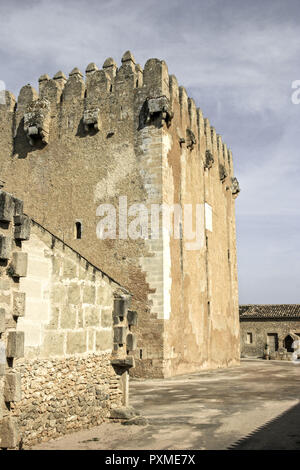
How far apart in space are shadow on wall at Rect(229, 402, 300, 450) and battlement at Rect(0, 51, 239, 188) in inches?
392

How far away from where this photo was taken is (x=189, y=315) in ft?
53.1

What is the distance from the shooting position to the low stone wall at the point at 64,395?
19.5 ft

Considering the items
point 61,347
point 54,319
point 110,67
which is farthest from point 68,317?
point 110,67

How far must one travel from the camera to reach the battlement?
15.3m

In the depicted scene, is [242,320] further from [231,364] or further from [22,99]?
[22,99]

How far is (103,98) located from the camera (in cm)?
1623

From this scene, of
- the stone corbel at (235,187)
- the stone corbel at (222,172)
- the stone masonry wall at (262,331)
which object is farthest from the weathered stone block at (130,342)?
the stone masonry wall at (262,331)

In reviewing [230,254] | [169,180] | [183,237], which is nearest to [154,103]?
[169,180]

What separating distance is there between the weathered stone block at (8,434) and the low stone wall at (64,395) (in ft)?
0.51

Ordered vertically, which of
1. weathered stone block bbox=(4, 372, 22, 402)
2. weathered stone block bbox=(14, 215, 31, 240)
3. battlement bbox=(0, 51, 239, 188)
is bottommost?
weathered stone block bbox=(4, 372, 22, 402)

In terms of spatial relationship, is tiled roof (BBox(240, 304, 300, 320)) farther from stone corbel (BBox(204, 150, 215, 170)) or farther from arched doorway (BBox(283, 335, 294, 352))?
stone corbel (BBox(204, 150, 215, 170))

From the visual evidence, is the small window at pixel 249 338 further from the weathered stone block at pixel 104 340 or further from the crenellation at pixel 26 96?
the weathered stone block at pixel 104 340

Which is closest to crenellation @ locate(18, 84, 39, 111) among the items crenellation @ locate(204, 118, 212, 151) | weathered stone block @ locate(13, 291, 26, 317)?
crenellation @ locate(204, 118, 212, 151)
